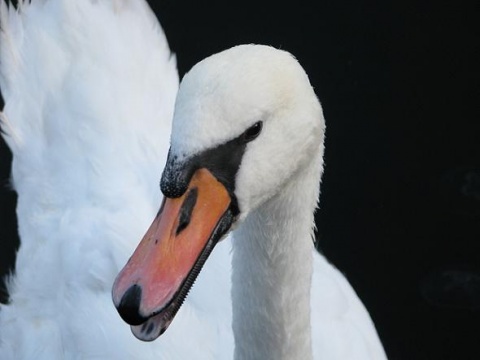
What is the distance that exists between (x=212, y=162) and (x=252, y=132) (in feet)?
0.46

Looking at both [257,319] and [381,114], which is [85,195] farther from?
[381,114]

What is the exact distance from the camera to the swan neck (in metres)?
3.27

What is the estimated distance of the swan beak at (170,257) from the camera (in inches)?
108

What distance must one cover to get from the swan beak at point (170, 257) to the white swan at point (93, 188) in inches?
57.7

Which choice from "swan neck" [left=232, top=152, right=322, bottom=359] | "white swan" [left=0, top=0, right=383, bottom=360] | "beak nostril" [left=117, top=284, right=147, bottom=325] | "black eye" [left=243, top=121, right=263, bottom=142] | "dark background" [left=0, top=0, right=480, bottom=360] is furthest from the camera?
"dark background" [left=0, top=0, right=480, bottom=360]

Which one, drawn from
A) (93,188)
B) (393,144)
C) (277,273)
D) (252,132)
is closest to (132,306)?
(252,132)

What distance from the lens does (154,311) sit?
271 cm

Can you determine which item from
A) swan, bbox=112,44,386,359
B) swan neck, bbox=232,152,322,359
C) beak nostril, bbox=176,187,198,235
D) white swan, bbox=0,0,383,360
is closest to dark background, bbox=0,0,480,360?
white swan, bbox=0,0,383,360

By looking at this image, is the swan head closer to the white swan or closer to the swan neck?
the swan neck

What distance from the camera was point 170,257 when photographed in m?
2.80

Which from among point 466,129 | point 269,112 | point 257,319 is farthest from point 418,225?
point 269,112

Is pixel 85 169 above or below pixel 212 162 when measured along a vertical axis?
below

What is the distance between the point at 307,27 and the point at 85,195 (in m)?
2.66

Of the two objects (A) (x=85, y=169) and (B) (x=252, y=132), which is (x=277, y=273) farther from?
(A) (x=85, y=169)
